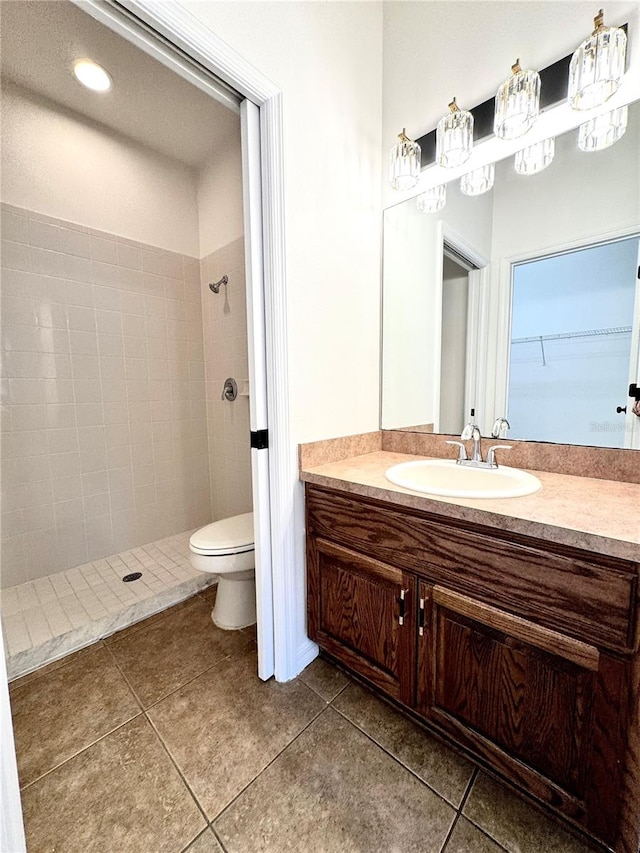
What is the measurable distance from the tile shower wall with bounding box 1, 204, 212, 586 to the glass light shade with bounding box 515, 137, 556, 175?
2.05 metres

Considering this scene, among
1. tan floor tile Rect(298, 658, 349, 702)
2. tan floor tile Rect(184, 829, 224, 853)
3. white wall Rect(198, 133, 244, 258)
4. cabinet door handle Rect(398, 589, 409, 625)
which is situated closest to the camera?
tan floor tile Rect(184, 829, 224, 853)

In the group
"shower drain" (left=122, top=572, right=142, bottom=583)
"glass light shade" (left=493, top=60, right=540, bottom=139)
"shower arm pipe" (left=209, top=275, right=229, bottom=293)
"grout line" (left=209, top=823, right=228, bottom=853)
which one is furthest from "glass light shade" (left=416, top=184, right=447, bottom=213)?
"shower drain" (left=122, top=572, right=142, bottom=583)

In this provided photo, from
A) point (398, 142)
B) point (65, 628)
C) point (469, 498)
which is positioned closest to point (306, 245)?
point (398, 142)

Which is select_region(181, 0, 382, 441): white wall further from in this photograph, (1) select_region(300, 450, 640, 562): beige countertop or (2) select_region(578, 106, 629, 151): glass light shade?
(2) select_region(578, 106, 629, 151): glass light shade

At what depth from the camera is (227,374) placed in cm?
241

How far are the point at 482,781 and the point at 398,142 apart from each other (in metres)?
2.25

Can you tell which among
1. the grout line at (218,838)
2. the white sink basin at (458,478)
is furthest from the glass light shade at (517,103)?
the grout line at (218,838)

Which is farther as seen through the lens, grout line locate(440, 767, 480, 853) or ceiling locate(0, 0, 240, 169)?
ceiling locate(0, 0, 240, 169)

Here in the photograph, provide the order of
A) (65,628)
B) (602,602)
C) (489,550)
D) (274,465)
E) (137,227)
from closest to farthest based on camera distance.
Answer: (602,602) → (489,550) → (274,465) → (65,628) → (137,227)

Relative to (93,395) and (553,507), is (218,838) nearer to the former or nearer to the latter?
(553,507)

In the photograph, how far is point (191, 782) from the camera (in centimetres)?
99

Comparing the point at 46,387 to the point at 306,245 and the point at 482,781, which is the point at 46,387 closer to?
the point at 306,245

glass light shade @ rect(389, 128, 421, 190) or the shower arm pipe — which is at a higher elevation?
glass light shade @ rect(389, 128, 421, 190)

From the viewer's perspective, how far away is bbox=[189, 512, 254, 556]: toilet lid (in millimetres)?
1548
